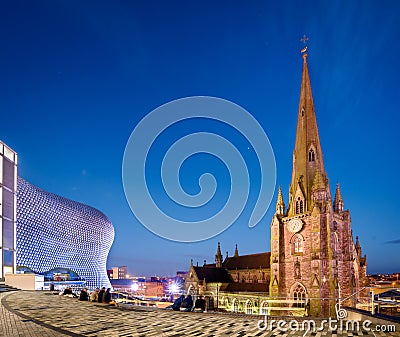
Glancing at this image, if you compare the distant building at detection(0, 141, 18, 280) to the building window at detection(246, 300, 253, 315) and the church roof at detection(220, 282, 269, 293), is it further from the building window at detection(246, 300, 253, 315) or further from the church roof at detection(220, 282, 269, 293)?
the building window at detection(246, 300, 253, 315)

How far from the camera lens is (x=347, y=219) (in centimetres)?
5219

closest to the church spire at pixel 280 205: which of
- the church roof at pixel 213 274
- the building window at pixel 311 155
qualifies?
the building window at pixel 311 155

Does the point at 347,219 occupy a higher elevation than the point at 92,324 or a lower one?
higher

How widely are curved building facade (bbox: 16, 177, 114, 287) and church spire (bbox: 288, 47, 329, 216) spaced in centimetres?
4986

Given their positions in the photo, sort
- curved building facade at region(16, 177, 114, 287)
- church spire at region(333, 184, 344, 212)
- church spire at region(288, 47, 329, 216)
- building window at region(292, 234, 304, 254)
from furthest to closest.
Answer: curved building facade at region(16, 177, 114, 287), church spire at region(333, 184, 344, 212), church spire at region(288, 47, 329, 216), building window at region(292, 234, 304, 254)

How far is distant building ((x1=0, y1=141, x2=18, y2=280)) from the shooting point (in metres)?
48.3

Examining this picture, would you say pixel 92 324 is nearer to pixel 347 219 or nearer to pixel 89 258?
pixel 347 219

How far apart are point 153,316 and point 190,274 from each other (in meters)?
59.1

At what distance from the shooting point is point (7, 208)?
167ft

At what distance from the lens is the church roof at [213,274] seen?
223 ft

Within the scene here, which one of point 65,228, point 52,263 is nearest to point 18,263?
point 52,263

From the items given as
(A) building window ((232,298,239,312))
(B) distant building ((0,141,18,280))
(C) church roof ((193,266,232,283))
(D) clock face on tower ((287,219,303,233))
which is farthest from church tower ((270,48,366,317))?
(B) distant building ((0,141,18,280))

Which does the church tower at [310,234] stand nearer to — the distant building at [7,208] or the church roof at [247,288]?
the church roof at [247,288]

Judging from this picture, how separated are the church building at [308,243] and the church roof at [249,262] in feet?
20.3
